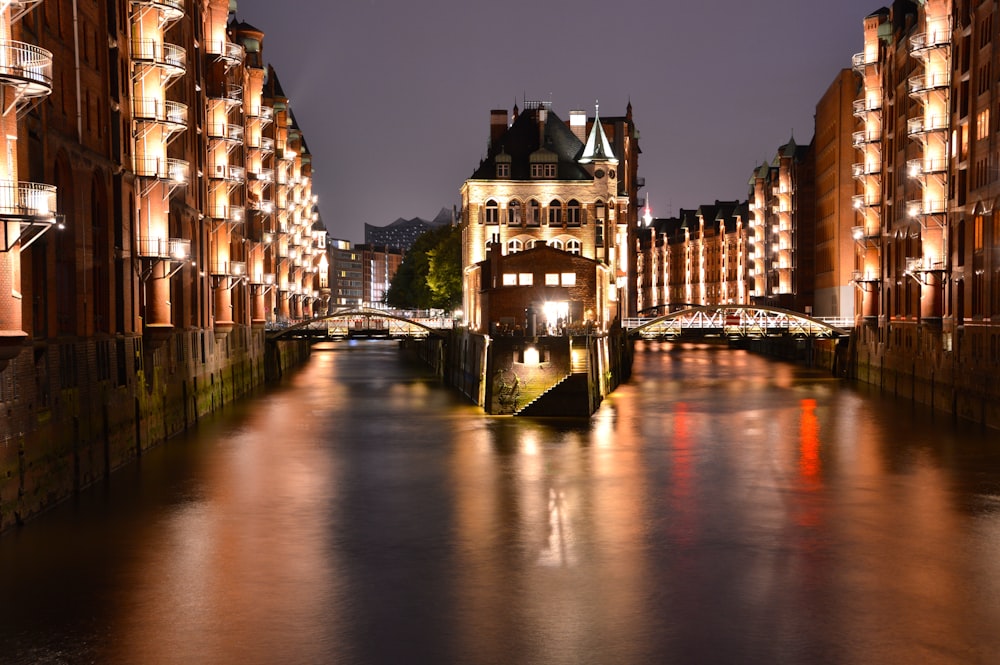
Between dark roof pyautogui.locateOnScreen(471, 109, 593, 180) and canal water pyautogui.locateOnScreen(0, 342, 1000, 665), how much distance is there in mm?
38156

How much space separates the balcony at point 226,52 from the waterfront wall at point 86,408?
15.0m

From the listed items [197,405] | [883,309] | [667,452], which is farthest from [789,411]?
[197,405]

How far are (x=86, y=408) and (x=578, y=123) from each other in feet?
217

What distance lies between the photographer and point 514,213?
83500 mm

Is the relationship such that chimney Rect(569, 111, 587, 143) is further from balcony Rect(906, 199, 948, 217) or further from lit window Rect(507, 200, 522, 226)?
balcony Rect(906, 199, 948, 217)

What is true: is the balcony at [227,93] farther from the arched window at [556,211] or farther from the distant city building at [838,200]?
the distant city building at [838,200]

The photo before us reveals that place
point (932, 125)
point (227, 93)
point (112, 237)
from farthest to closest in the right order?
point (227, 93), point (932, 125), point (112, 237)

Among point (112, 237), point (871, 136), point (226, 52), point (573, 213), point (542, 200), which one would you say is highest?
point (226, 52)

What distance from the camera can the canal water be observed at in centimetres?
2077

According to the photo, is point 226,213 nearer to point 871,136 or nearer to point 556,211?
point 556,211

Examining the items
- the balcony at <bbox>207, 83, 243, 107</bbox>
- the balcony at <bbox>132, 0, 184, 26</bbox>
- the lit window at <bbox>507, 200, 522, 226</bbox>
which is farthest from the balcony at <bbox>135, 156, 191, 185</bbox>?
the lit window at <bbox>507, 200, 522, 226</bbox>

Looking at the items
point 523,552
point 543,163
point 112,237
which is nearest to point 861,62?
point 543,163

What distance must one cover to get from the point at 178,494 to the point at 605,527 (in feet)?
43.5

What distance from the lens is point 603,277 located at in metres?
72.4
